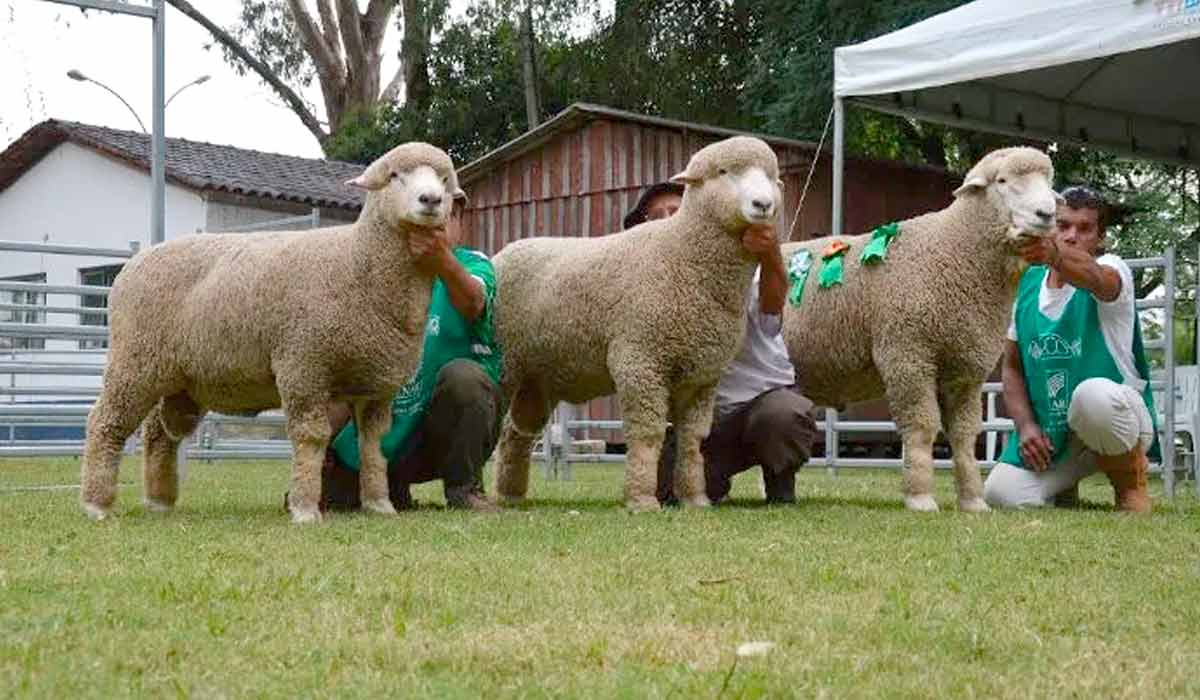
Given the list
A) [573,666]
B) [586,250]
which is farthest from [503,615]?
[586,250]

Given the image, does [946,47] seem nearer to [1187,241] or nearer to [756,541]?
[756,541]

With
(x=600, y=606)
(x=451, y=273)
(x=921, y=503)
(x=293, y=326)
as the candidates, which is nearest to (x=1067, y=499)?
(x=921, y=503)

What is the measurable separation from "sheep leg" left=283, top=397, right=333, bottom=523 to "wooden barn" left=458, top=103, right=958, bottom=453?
830cm

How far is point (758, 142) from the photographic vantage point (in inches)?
230

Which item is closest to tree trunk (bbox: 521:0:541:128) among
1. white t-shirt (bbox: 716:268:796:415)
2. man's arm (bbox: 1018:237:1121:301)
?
white t-shirt (bbox: 716:268:796:415)

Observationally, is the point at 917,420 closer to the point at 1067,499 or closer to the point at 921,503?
the point at 921,503

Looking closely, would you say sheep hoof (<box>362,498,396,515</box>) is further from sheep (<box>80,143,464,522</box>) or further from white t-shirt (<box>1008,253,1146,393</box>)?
white t-shirt (<box>1008,253,1146,393</box>)

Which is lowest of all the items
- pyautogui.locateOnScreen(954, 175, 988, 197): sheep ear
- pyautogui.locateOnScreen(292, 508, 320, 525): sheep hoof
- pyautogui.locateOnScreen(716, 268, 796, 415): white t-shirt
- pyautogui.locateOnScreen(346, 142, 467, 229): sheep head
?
pyautogui.locateOnScreen(292, 508, 320, 525): sheep hoof

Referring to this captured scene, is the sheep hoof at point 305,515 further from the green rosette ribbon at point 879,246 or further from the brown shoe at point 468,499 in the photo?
the green rosette ribbon at point 879,246

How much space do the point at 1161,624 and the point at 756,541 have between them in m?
1.58

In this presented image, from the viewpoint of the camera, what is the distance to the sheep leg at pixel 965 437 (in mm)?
6051

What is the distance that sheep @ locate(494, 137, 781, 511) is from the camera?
5824mm

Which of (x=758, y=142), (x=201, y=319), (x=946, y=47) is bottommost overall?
(x=201, y=319)

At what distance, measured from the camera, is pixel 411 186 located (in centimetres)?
535
